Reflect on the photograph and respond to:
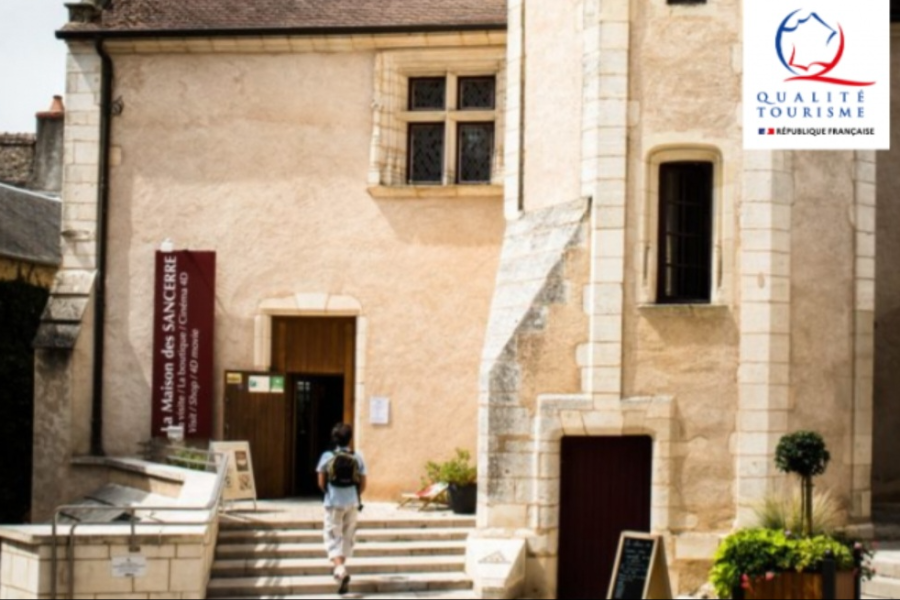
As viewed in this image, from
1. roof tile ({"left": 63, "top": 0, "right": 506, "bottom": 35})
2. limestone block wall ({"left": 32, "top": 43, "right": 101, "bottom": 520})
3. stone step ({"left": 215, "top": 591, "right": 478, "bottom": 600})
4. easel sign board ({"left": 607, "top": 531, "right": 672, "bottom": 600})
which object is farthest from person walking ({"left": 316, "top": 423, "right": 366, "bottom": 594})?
roof tile ({"left": 63, "top": 0, "right": 506, "bottom": 35})

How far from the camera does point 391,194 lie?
18.1 metres

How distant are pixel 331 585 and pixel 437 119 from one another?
6529mm

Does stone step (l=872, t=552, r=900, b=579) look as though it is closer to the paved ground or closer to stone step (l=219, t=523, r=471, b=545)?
stone step (l=219, t=523, r=471, b=545)

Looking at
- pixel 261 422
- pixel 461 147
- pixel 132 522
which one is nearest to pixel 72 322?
pixel 261 422

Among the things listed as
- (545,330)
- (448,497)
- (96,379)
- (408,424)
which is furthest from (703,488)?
(96,379)

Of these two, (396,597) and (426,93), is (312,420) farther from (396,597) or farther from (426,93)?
(396,597)

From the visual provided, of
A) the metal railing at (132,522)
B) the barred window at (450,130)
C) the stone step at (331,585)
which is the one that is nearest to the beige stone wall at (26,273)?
the barred window at (450,130)

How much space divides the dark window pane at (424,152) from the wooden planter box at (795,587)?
7790 mm

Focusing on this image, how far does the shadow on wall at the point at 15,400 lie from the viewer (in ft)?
72.3

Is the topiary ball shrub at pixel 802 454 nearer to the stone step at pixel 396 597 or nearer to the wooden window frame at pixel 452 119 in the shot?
the stone step at pixel 396 597

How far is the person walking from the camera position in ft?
45.6

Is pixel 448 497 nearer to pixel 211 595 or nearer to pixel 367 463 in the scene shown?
pixel 367 463

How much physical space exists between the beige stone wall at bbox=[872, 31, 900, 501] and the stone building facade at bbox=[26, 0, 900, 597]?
0.05m

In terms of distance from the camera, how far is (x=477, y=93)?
18.3 metres
